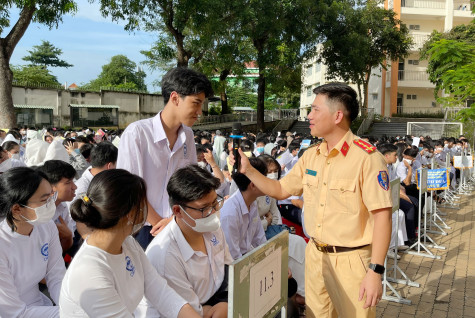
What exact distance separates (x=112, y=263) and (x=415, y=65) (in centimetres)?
3324

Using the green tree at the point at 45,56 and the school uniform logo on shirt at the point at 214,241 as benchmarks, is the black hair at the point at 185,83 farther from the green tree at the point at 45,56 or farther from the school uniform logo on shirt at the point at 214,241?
the green tree at the point at 45,56

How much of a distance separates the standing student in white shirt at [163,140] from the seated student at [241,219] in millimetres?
629

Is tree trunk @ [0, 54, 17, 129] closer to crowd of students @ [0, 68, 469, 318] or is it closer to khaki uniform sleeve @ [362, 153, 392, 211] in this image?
crowd of students @ [0, 68, 469, 318]

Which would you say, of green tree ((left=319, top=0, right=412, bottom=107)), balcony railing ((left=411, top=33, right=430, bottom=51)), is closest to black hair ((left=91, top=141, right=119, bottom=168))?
green tree ((left=319, top=0, right=412, bottom=107))

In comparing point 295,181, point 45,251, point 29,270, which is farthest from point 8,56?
point 295,181

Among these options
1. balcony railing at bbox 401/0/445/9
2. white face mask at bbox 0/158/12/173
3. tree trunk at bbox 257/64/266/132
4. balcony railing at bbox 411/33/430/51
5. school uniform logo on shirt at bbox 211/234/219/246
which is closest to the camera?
school uniform logo on shirt at bbox 211/234/219/246

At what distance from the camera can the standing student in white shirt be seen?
8.16ft

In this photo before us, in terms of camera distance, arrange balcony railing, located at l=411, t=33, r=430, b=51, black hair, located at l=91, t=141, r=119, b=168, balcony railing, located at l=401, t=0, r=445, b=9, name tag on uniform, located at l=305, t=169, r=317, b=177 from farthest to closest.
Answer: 1. balcony railing, located at l=401, t=0, r=445, b=9
2. balcony railing, located at l=411, t=33, r=430, b=51
3. black hair, located at l=91, t=141, r=119, b=168
4. name tag on uniform, located at l=305, t=169, r=317, b=177

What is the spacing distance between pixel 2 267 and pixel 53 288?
480 millimetres

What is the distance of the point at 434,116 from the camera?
97.2 feet

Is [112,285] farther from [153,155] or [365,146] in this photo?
[365,146]

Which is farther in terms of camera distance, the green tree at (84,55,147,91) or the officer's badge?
the green tree at (84,55,147,91)

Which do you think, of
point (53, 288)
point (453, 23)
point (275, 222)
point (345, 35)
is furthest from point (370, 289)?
point (453, 23)

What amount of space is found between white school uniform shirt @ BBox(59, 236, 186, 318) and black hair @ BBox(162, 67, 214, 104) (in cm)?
93
